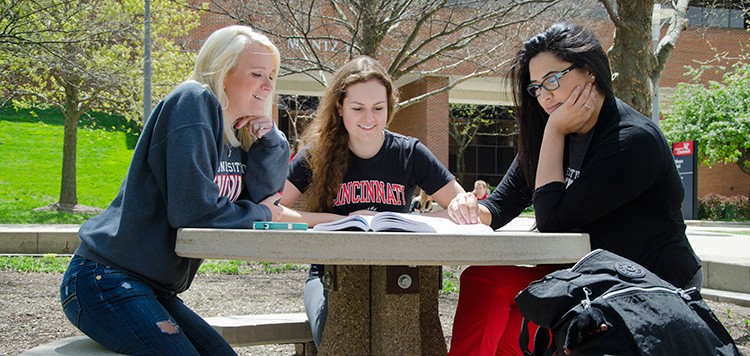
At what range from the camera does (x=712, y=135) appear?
1082 inches

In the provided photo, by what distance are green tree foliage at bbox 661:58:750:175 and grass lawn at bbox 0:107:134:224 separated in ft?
69.3

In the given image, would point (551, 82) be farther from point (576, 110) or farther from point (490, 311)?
point (490, 311)

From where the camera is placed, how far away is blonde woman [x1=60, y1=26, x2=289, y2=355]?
2174 mm

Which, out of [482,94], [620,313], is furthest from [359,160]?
[482,94]

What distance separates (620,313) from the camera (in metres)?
1.80

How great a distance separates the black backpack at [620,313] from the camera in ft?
5.83

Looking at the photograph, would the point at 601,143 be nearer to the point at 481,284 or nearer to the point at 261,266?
the point at 481,284

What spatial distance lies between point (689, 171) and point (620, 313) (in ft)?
69.4

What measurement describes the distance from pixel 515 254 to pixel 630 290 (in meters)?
0.30

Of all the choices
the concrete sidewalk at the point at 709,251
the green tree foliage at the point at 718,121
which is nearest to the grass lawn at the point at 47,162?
the concrete sidewalk at the point at 709,251

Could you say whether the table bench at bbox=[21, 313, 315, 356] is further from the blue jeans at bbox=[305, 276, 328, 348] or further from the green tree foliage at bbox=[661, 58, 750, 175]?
the green tree foliage at bbox=[661, 58, 750, 175]

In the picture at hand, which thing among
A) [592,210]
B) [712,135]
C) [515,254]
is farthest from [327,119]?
[712,135]

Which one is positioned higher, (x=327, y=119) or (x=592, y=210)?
(x=327, y=119)

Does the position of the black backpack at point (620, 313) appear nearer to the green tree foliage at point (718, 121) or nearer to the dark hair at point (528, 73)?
the dark hair at point (528, 73)
